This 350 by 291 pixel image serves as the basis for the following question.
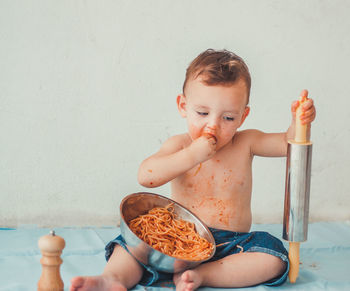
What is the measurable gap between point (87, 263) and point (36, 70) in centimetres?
72

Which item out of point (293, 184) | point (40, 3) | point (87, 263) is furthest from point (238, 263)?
point (40, 3)

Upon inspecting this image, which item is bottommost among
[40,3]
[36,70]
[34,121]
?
[34,121]

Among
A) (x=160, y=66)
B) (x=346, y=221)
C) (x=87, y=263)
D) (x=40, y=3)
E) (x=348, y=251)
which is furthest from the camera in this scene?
(x=346, y=221)

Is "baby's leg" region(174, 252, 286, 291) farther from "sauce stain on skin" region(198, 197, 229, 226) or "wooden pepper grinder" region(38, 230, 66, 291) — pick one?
"wooden pepper grinder" region(38, 230, 66, 291)

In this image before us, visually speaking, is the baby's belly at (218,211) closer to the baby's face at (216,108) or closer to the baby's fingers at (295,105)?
the baby's face at (216,108)

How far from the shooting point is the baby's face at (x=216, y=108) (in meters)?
1.28

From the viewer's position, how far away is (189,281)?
1.14 m

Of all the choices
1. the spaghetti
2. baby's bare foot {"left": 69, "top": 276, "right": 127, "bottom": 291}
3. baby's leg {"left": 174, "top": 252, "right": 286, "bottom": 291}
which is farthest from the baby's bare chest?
baby's bare foot {"left": 69, "top": 276, "right": 127, "bottom": 291}

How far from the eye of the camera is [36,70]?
1.74 m

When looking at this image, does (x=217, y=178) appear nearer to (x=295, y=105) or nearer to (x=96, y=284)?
(x=295, y=105)

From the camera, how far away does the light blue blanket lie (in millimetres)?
1260

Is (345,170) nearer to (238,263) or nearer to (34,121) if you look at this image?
(238,263)

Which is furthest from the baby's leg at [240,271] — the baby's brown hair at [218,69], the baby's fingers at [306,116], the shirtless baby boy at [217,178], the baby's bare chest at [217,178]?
the baby's brown hair at [218,69]

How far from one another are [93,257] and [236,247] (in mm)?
414
